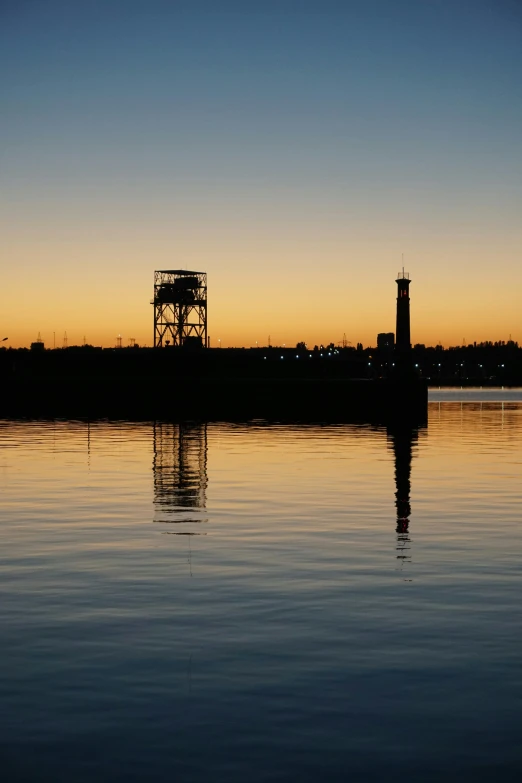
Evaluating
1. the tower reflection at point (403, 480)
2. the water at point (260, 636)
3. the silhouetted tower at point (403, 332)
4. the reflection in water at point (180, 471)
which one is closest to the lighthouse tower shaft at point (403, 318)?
the silhouetted tower at point (403, 332)

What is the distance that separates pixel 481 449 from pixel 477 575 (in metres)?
41.7

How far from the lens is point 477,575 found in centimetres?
1883

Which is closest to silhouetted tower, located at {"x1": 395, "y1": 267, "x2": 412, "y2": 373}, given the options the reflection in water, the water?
the reflection in water

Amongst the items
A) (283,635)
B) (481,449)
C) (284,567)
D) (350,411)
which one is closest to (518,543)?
(284,567)

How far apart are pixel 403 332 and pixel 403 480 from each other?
107704 millimetres

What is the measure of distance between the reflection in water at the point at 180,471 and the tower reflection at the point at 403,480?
5.19 metres

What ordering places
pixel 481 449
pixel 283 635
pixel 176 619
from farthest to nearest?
pixel 481 449, pixel 176 619, pixel 283 635

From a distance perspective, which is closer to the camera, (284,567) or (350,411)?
(284,567)

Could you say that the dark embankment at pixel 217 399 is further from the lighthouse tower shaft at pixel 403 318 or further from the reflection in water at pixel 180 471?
the reflection in water at pixel 180 471

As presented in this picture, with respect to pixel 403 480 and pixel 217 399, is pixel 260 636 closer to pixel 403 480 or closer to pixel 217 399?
pixel 403 480

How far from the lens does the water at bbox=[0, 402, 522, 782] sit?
9672mm

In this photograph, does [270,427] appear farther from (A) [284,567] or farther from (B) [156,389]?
(A) [284,567]

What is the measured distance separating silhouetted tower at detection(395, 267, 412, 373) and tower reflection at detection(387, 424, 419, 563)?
197 ft

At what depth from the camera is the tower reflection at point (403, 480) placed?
74.4ft
